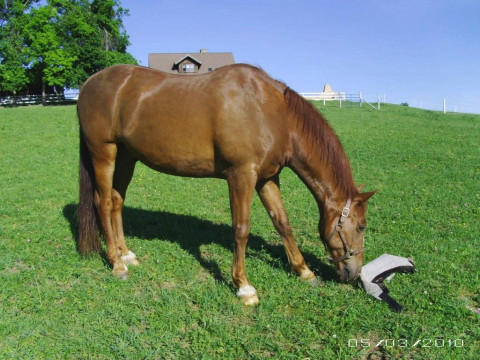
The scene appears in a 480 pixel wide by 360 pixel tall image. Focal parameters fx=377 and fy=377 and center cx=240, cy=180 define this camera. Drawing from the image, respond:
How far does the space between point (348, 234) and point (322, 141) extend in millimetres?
1036

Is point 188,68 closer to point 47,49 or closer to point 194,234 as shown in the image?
point 47,49

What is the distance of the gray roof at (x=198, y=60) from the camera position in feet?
179

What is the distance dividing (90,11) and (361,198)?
182ft

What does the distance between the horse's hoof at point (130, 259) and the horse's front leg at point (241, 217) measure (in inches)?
59.7

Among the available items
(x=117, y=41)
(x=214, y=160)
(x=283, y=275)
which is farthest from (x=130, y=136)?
(x=117, y=41)

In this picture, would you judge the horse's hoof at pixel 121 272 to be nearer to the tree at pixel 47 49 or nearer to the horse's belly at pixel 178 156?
the horse's belly at pixel 178 156

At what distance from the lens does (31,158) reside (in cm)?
1145

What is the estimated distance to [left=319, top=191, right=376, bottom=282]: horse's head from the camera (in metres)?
4.04

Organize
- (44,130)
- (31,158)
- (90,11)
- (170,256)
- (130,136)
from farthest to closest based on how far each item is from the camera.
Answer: (90,11), (44,130), (31,158), (170,256), (130,136)

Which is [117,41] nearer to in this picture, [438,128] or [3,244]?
[438,128]

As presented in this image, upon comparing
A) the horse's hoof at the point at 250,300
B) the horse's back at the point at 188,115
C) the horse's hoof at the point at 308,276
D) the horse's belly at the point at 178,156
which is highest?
the horse's back at the point at 188,115

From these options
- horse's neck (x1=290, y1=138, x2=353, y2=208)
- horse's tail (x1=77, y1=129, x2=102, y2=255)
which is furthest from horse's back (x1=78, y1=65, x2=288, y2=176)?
horse's tail (x1=77, y1=129, x2=102, y2=255)

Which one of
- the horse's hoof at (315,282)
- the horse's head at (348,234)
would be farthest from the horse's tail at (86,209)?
the horse's head at (348,234)

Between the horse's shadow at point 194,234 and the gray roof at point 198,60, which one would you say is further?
the gray roof at point 198,60
